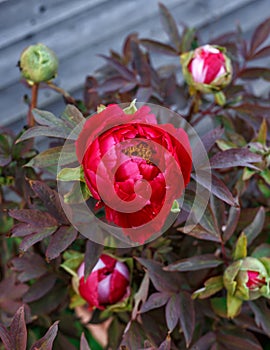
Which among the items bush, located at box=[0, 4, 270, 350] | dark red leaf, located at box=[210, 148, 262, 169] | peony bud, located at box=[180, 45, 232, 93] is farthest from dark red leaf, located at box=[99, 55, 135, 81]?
dark red leaf, located at box=[210, 148, 262, 169]

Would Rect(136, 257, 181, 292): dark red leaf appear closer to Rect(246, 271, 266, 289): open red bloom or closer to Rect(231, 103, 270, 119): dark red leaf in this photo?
Rect(246, 271, 266, 289): open red bloom

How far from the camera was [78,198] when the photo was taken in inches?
20.6

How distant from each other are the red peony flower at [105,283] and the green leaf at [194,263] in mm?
63

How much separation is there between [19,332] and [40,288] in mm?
214

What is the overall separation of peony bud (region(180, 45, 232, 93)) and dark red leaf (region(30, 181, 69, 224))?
220 mm

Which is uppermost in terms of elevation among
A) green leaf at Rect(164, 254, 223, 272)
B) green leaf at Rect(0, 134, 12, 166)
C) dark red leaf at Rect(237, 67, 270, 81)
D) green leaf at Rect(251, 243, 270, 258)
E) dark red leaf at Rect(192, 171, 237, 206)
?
green leaf at Rect(0, 134, 12, 166)

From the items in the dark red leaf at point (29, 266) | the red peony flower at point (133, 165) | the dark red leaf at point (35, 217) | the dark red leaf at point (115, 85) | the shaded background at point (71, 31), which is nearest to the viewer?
the red peony flower at point (133, 165)

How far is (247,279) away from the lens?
577mm

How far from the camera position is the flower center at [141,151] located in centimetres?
47

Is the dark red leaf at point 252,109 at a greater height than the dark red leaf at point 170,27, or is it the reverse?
the dark red leaf at point 170,27

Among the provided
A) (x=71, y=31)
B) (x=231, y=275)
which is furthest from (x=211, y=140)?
(x=71, y=31)

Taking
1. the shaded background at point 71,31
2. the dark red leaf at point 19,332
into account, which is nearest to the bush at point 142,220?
the dark red leaf at point 19,332

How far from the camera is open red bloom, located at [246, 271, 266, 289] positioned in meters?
0.57

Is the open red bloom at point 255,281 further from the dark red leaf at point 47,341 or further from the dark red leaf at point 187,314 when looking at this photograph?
the dark red leaf at point 47,341
